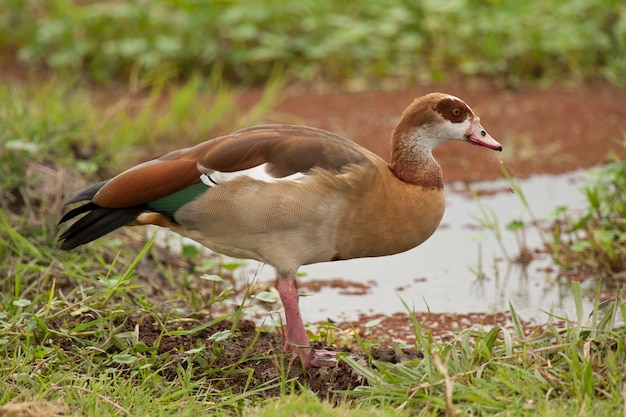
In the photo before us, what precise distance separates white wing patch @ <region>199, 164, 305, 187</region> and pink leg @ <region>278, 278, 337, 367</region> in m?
0.45

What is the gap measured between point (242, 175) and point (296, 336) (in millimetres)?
722

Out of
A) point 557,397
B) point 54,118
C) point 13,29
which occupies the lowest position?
point 13,29

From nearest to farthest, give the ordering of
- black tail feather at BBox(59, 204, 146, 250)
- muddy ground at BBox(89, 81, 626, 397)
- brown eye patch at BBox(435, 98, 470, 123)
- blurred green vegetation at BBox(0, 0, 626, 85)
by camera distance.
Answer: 1. black tail feather at BBox(59, 204, 146, 250)
2. brown eye patch at BBox(435, 98, 470, 123)
3. muddy ground at BBox(89, 81, 626, 397)
4. blurred green vegetation at BBox(0, 0, 626, 85)

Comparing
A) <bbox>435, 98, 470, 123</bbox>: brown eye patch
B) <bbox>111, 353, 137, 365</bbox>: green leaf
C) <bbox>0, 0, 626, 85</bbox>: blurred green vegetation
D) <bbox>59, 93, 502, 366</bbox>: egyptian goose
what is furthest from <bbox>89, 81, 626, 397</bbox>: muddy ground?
<bbox>111, 353, 137, 365</bbox>: green leaf

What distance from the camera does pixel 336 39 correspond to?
9.74 metres

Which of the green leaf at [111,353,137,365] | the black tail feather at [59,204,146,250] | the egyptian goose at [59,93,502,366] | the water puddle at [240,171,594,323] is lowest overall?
the water puddle at [240,171,594,323]

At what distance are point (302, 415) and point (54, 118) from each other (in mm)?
3923

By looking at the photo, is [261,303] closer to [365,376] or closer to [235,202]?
[235,202]

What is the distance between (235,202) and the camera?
14.5ft

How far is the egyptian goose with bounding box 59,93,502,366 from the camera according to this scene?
14.4ft

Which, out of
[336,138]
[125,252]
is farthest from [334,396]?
[125,252]

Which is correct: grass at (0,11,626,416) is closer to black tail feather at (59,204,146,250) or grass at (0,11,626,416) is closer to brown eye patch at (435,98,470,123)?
black tail feather at (59,204,146,250)

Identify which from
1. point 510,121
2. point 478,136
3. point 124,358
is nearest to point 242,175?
point 124,358

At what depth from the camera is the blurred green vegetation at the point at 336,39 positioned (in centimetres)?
938
